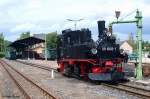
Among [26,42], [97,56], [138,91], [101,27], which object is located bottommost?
[138,91]

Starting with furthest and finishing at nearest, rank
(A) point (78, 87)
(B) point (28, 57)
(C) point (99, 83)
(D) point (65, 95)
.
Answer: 1. (B) point (28, 57)
2. (C) point (99, 83)
3. (A) point (78, 87)
4. (D) point (65, 95)

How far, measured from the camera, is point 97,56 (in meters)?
22.1

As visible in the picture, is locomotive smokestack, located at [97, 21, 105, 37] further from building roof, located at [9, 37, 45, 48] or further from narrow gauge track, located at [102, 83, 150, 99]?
building roof, located at [9, 37, 45, 48]

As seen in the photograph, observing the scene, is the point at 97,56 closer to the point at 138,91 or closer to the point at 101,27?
the point at 101,27

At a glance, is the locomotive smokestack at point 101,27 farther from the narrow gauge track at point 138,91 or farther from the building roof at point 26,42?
the building roof at point 26,42

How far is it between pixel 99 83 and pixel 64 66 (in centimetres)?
563

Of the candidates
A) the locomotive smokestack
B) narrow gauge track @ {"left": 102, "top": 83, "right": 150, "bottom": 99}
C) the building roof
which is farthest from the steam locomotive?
the building roof

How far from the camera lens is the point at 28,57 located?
7869cm

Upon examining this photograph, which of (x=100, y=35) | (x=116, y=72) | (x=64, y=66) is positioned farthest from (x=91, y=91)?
(x=64, y=66)

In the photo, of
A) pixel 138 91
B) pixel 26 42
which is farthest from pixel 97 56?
pixel 26 42

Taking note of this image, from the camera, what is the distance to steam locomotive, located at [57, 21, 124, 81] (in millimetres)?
21797

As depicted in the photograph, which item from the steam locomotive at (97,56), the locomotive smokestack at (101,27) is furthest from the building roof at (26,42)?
the locomotive smokestack at (101,27)

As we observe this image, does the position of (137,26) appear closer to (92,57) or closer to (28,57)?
(92,57)

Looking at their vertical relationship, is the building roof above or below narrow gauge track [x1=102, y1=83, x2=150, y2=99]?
above
